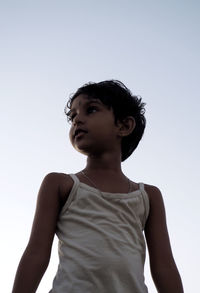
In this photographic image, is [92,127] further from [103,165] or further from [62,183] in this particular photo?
[62,183]

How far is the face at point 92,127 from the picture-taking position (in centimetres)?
321

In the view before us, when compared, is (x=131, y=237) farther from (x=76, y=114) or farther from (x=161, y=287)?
(x=76, y=114)

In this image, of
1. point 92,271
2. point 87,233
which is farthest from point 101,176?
point 92,271

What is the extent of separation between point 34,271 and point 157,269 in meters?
0.88

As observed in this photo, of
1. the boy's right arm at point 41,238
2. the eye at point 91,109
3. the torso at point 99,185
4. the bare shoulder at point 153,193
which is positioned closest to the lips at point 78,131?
the eye at point 91,109

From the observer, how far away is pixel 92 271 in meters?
2.66

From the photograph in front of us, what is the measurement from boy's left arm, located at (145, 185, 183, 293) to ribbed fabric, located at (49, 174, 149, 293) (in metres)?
0.10

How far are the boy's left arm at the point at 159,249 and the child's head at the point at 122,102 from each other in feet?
1.67

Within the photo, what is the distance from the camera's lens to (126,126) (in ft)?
11.6

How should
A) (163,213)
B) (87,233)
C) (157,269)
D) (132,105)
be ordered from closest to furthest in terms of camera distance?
(87,233)
(157,269)
(163,213)
(132,105)

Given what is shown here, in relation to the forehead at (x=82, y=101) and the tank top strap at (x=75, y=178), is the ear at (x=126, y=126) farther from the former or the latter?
the tank top strap at (x=75, y=178)

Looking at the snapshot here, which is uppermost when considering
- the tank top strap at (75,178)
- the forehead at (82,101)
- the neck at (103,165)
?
the forehead at (82,101)

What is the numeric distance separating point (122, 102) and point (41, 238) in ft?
4.56

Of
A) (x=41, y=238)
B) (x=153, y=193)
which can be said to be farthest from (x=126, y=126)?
(x=41, y=238)
